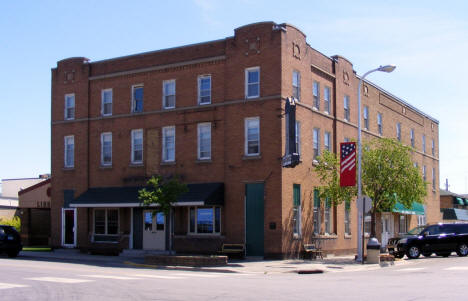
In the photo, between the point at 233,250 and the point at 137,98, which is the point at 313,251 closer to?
the point at 233,250

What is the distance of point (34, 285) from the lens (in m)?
16.3

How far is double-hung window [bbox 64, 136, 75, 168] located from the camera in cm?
3712

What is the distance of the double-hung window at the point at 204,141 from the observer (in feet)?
105

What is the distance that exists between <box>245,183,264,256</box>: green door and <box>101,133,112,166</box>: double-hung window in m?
9.92

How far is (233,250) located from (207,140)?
6117mm

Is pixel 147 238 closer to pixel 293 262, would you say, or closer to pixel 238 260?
pixel 238 260

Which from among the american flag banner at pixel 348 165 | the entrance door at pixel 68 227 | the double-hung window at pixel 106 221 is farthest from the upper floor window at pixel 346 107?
the entrance door at pixel 68 227

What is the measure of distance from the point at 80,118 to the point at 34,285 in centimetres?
2159

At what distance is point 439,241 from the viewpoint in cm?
3169

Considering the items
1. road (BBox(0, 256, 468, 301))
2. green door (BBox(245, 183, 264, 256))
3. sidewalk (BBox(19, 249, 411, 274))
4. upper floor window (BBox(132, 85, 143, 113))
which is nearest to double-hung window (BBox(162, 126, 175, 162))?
upper floor window (BBox(132, 85, 143, 113))

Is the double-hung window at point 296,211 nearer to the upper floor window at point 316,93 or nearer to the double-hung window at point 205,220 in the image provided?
the double-hung window at point 205,220

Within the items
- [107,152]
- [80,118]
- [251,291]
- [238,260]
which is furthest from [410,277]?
[80,118]

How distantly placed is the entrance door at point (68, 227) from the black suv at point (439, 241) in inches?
764

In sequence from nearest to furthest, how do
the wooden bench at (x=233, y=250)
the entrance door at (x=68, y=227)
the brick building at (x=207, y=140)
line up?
the wooden bench at (x=233, y=250) < the brick building at (x=207, y=140) < the entrance door at (x=68, y=227)
